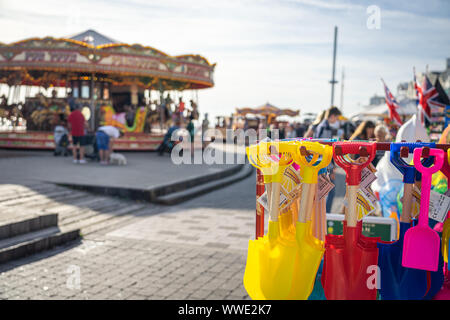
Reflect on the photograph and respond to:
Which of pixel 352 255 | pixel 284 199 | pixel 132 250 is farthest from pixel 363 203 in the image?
pixel 132 250

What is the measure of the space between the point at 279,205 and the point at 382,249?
1.54ft

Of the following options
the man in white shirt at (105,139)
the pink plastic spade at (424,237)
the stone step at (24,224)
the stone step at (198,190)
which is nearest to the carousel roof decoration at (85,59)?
the man in white shirt at (105,139)

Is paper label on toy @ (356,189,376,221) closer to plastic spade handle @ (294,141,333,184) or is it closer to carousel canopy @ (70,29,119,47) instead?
plastic spade handle @ (294,141,333,184)

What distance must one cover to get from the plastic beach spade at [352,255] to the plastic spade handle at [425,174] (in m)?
0.17

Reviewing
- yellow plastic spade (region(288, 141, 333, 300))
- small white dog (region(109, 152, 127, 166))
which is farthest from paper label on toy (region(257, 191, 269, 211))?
small white dog (region(109, 152, 127, 166))

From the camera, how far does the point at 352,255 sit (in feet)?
5.99

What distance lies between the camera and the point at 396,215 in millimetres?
4133

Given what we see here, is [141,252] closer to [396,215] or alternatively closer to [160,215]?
[160,215]

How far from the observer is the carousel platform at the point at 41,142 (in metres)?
19.8

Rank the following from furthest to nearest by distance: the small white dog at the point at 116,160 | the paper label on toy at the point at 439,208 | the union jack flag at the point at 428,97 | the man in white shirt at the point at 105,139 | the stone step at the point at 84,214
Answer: the small white dog at the point at 116,160 < the man in white shirt at the point at 105,139 < the union jack flag at the point at 428,97 < the stone step at the point at 84,214 < the paper label on toy at the point at 439,208

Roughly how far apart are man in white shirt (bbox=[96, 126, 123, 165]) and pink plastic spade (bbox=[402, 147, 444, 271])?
13.1 m

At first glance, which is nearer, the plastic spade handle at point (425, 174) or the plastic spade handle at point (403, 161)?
the plastic spade handle at point (425, 174)

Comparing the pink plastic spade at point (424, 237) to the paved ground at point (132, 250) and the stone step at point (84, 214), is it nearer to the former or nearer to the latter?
the paved ground at point (132, 250)

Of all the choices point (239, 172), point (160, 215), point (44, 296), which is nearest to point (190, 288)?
point (44, 296)
